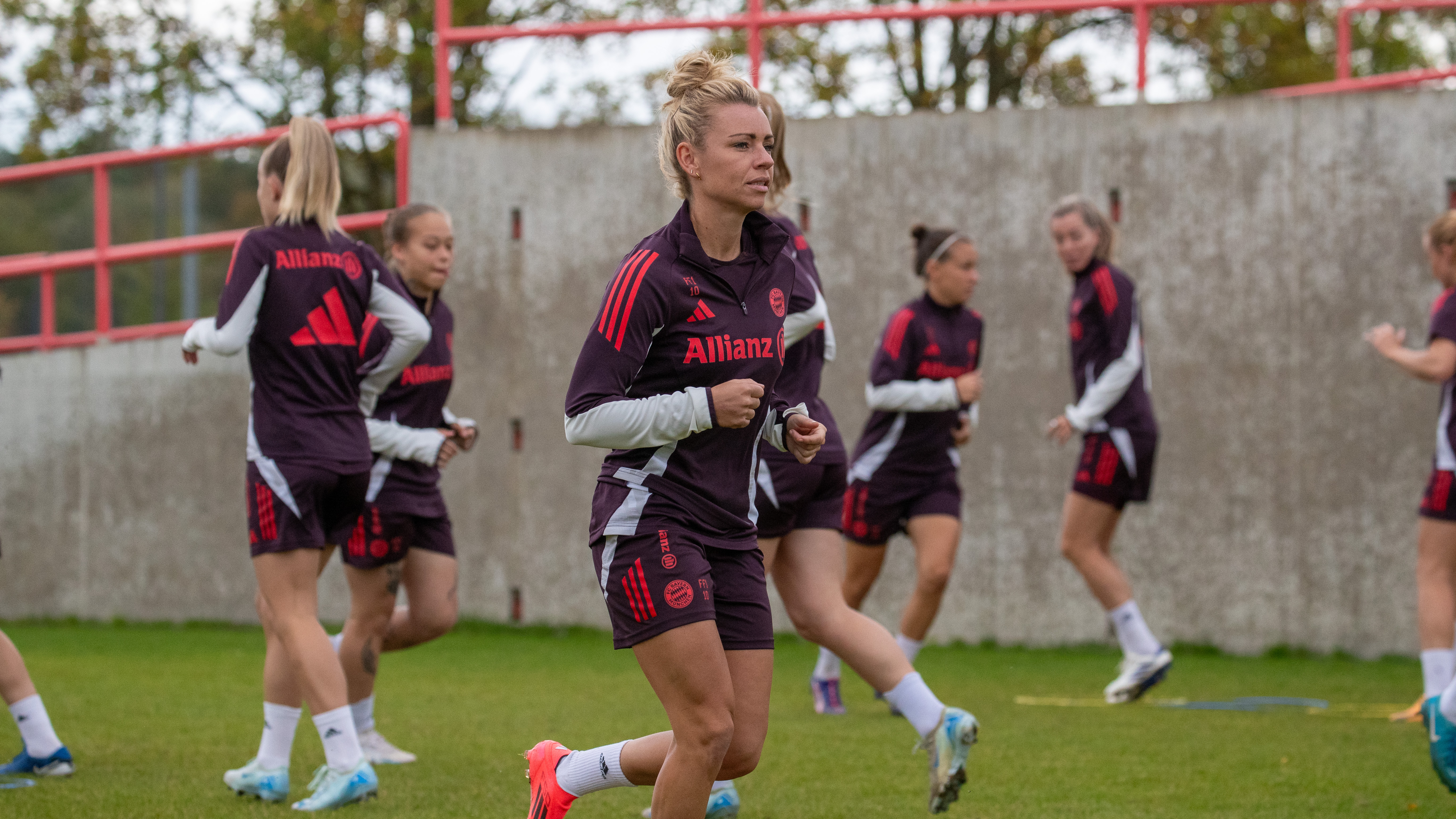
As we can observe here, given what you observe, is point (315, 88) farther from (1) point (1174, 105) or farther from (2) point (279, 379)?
(2) point (279, 379)

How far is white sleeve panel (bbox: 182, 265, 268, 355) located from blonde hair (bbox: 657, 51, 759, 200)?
173 cm

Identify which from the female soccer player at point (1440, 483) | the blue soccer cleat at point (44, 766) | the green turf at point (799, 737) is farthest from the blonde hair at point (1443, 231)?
the blue soccer cleat at point (44, 766)

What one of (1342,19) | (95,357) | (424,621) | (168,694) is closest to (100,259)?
(95,357)

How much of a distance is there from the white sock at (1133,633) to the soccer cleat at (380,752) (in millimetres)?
3448

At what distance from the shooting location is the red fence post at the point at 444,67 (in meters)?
10.1

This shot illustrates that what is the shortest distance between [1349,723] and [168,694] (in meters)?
5.60

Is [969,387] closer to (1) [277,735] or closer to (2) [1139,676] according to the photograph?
(2) [1139,676]

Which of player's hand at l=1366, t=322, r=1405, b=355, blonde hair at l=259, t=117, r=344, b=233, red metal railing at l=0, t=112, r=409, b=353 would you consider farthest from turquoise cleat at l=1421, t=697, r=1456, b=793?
red metal railing at l=0, t=112, r=409, b=353

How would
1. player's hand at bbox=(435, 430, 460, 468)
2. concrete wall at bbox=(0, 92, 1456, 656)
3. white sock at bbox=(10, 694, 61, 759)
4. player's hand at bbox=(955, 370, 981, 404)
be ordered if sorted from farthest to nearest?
concrete wall at bbox=(0, 92, 1456, 656)
player's hand at bbox=(955, 370, 981, 404)
player's hand at bbox=(435, 430, 460, 468)
white sock at bbox=(10, 694, 61, 759)

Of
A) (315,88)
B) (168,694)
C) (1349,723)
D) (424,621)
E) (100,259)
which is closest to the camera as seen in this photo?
(424,621)

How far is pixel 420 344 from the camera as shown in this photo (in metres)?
5.03

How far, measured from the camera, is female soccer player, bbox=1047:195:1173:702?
7.09 meters

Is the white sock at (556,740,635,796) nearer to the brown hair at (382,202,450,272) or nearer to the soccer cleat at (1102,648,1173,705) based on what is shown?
the brown hair at (382,202,450,272)

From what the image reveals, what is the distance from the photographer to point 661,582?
3104mm
